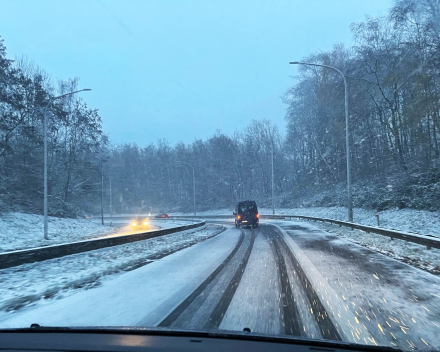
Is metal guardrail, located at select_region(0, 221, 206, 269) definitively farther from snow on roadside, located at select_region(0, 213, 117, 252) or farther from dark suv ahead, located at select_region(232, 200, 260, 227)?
dark suv ahead, located at select_region(232, 200, 260, 227)

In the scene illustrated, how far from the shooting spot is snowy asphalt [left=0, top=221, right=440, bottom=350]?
498cm

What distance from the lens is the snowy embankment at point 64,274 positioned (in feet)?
24.3

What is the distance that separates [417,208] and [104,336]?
2772 cm

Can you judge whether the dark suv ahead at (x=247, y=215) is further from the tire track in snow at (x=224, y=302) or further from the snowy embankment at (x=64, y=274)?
the tire track in snow at (x=224, y=302)

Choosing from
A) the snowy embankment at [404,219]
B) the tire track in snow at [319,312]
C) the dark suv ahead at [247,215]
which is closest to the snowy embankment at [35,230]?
the dark suv ahead at [247,215]

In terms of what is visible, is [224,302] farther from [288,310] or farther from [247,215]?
[247,215]

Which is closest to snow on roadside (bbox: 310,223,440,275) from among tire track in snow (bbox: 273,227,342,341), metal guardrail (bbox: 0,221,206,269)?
tire track in snow (bbox: 273,227,342,341)

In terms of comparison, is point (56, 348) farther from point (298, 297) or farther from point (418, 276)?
point (418, 276)

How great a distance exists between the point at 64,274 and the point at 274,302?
19.7ft

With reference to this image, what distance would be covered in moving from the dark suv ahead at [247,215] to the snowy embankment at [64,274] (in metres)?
17.3

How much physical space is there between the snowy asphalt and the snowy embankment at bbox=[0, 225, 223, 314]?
545 mm

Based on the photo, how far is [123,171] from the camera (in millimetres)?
103500

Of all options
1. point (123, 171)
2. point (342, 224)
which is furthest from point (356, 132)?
point (123, 171)

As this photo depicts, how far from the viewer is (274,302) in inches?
252
